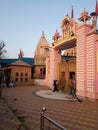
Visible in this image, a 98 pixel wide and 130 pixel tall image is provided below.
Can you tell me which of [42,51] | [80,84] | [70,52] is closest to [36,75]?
[42,51]

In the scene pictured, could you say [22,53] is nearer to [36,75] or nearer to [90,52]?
[36,75]

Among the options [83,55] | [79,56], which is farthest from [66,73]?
[83,55]

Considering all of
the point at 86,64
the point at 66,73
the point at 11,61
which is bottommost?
the point at 66,73

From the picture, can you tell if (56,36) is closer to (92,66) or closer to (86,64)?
(86,64)

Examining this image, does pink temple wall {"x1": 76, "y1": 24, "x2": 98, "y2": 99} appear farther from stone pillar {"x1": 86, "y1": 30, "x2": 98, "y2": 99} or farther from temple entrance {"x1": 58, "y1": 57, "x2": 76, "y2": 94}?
temple entrance {"x1": 58, "y1": 57, "x2": 76, "y2": 94}

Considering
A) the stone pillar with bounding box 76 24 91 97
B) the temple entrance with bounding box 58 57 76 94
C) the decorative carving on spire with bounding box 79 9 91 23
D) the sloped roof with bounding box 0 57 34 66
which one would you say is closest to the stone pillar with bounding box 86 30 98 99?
the stone pillar with bounding box 76 24 91 97

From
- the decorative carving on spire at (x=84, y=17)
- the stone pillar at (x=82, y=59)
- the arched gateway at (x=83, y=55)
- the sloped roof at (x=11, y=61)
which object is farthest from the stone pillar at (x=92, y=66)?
the sloped roof at (x=11, y=61)

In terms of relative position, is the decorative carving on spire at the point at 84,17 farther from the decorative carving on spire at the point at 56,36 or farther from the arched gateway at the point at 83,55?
the decorative carving on spire at the point at 56,36

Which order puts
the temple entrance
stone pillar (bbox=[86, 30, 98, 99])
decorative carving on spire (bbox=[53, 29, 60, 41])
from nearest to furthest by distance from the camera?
1. stone pillar (bbox=[86, 30, 98, 99])
2. the temple entrance
3. decorative carving on spire (bbox=[53, 29, 60, 41])

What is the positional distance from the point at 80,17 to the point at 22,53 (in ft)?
94.6

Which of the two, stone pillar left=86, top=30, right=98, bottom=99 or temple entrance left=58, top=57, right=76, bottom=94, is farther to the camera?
temple entrance left=58, top=57, right=76, bottom=94

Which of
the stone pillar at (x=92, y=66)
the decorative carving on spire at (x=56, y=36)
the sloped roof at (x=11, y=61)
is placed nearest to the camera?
the stone pillar at (x=92, y=66)

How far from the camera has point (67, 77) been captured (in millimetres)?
17422

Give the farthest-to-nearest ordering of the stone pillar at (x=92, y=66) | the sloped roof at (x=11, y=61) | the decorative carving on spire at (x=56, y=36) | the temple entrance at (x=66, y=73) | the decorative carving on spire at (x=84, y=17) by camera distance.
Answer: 1. the sloped roof at (x=11, y=61)
2. the decorative carving on spire at (x=56, y=36)
3. the temple entrance at (x=66, y=73)
4. the decorative carving on spire at (x=84, y=17)
5. the stone pillar at (x=92, y=66)
